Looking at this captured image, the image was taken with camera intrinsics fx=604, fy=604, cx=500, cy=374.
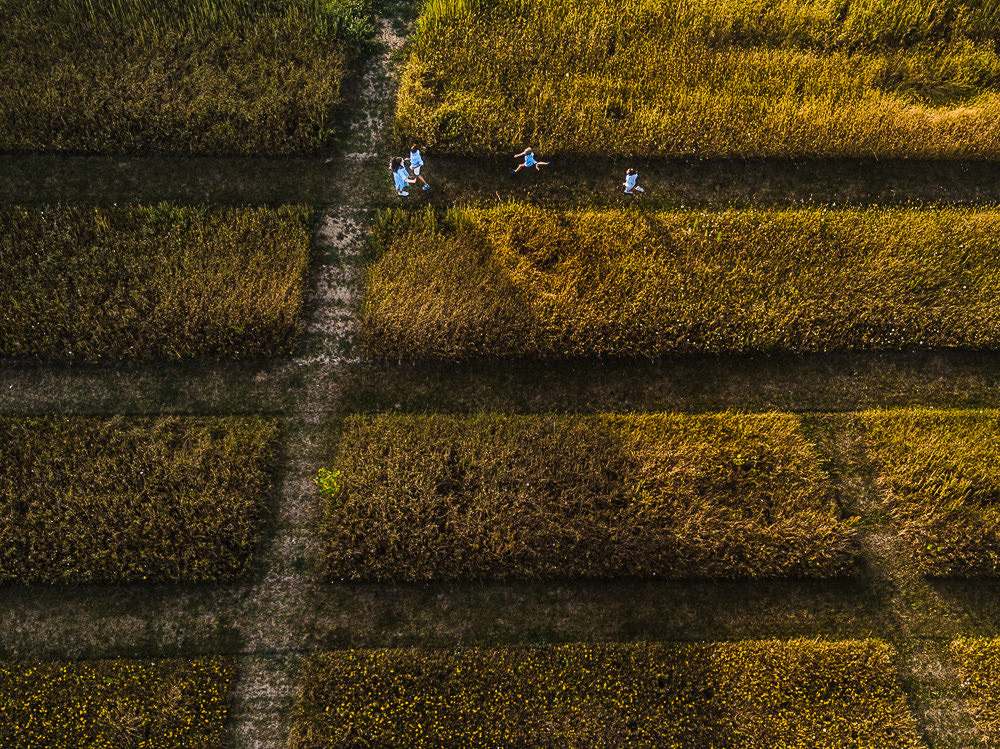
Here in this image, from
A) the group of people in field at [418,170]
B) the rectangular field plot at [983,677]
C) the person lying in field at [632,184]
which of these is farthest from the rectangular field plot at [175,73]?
the rectangular field plot at [983,677]

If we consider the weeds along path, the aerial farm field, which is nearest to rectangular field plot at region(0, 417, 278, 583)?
the aerial farm field

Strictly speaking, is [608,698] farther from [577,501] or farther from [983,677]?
[983,677]

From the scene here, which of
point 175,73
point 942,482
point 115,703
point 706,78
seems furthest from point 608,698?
point 175,73

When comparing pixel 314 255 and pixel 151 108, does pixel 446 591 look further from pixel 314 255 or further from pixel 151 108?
pixel 151 108

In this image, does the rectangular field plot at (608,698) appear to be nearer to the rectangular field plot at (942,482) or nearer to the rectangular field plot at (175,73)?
the rectangular field plot at (942,482)

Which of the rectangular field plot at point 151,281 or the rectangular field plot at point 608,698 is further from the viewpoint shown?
the rectangular field plot at point 151,281

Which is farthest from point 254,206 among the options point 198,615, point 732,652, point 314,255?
point 732,652
